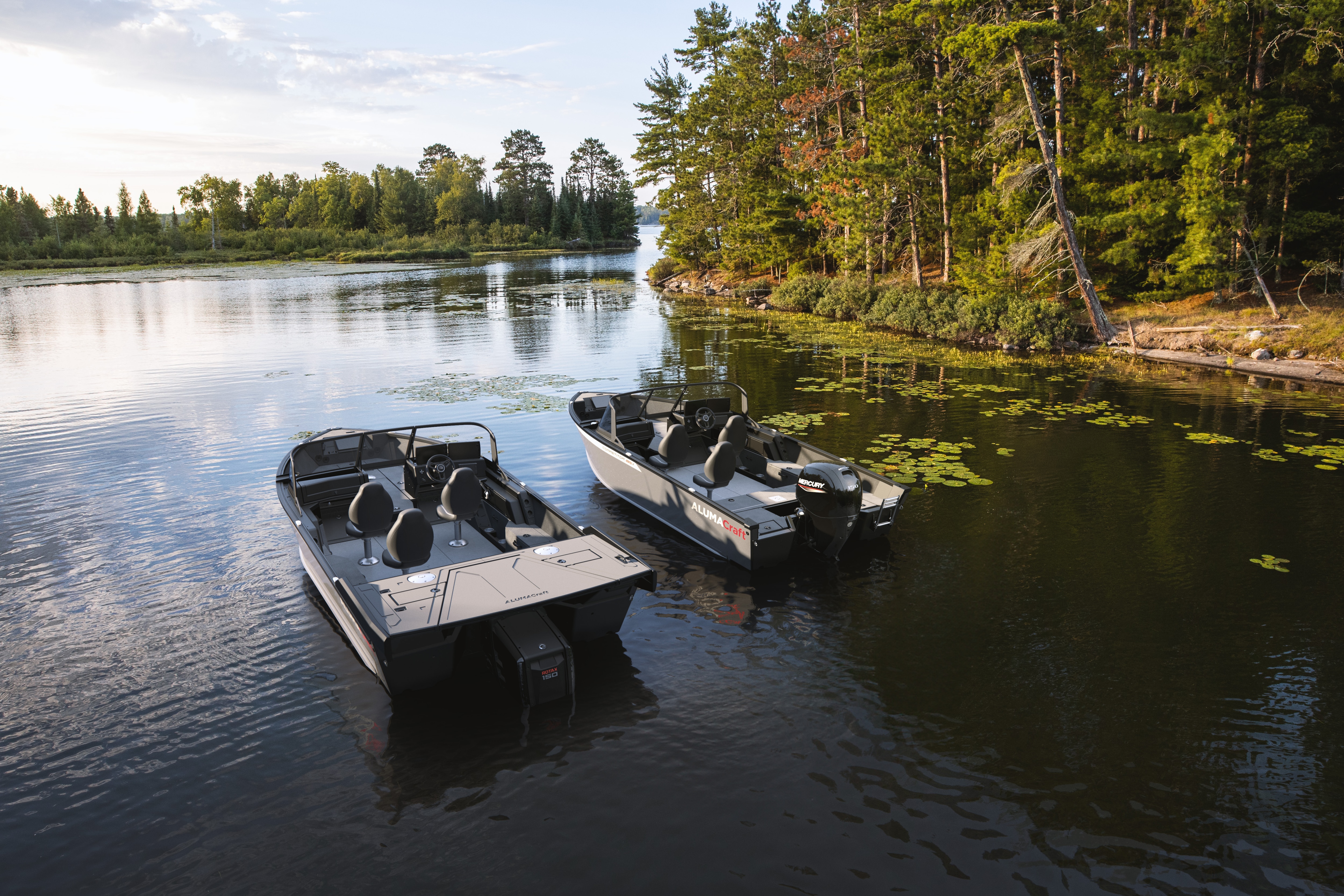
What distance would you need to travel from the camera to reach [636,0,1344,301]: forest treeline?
2400cm

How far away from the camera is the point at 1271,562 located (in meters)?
10.2

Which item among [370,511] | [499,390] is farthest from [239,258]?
[370,511]

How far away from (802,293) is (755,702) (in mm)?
36027

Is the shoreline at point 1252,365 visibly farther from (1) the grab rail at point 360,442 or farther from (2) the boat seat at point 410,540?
(2) the boat seat at point 410,540

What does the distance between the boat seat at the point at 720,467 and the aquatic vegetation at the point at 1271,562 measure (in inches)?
284

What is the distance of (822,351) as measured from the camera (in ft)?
93.5

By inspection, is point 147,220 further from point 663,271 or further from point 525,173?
point 663,271

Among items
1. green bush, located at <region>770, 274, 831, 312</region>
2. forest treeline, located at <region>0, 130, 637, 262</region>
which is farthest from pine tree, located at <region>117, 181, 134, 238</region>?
green bush, located at <region>770, 274, 831, 312</region>

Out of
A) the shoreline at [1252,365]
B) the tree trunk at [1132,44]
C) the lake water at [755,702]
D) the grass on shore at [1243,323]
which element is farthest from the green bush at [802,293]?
the lake water at [755,702]

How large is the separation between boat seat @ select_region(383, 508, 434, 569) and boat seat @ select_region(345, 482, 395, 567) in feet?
2.45

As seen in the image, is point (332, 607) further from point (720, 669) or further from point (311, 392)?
point (311, 392)

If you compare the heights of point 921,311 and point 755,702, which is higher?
point 921,311

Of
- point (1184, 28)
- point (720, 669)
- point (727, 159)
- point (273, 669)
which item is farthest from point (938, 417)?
point (727, 159)

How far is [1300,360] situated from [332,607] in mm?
26640
